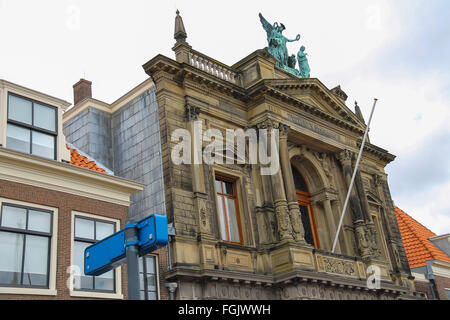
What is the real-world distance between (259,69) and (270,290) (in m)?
9.59

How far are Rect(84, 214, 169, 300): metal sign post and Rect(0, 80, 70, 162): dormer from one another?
32.5 ft

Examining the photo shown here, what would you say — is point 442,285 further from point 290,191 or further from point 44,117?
point 44,117

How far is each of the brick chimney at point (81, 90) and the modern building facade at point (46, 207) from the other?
942 centimetres

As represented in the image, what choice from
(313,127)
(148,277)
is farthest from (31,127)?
(313,127)

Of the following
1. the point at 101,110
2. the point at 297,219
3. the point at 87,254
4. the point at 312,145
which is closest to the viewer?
the point at 87,254

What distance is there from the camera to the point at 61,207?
14414mm

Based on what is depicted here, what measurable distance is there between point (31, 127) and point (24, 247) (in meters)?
3.57

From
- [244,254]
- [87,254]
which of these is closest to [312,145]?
[244,254]

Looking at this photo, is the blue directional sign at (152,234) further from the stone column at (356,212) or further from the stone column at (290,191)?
the stone column at (356,212)

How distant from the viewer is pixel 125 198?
641 inches

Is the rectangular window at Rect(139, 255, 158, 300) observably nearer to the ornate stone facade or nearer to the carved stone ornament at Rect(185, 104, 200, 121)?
the ornate stone facade

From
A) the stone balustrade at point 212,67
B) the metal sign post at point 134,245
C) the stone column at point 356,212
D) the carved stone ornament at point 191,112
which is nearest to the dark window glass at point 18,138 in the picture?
the carved stone ornament at point 191,112

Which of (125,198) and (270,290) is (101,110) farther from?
(270,290)

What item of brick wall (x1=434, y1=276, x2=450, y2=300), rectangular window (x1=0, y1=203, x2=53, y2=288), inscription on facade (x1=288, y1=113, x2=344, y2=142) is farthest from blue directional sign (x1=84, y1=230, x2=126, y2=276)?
brick wall (x1=434, y1=276, x2=450, y2=300)
